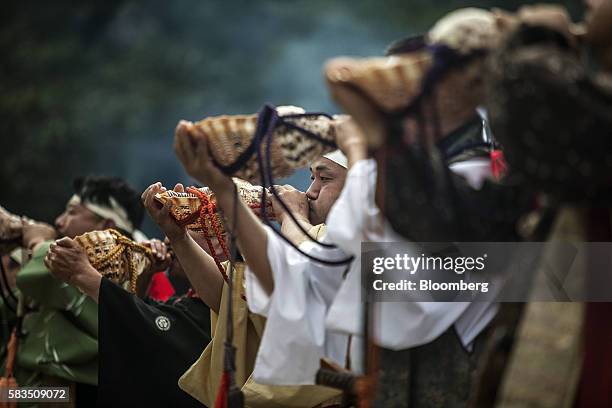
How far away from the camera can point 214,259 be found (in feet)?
11.9

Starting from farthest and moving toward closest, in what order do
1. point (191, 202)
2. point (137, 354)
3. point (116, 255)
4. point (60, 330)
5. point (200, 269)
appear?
point (60, 330) < point (116, 255) < point (137, 354) < point (200, 269) < point (191, 202)

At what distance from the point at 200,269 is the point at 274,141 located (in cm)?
113

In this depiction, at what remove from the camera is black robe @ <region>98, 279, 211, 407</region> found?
3.91m

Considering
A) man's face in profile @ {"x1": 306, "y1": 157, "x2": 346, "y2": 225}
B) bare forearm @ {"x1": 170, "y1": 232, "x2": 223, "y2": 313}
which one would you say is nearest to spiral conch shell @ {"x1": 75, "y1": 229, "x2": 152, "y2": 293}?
bare forearm @ {"x1": 170, "y1": 232, "x2": 223, "y2": 313}

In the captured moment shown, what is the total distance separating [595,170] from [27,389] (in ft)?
11.6

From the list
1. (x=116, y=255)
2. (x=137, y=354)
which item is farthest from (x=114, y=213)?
(x=137, y=354)

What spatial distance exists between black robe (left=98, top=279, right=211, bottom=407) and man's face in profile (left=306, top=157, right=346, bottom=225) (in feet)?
3.59

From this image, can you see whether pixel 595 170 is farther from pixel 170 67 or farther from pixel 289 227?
pixel 170 67

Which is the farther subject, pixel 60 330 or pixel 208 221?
pixel 60 330

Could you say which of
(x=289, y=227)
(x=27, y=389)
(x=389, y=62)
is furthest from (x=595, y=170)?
(x=27, y=389)

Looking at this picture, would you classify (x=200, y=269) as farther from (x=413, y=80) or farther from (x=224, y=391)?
(x=413, y=80)

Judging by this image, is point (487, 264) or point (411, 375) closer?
point (487, 264)

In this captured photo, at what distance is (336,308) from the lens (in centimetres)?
248

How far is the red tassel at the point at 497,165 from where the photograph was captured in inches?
98.6
